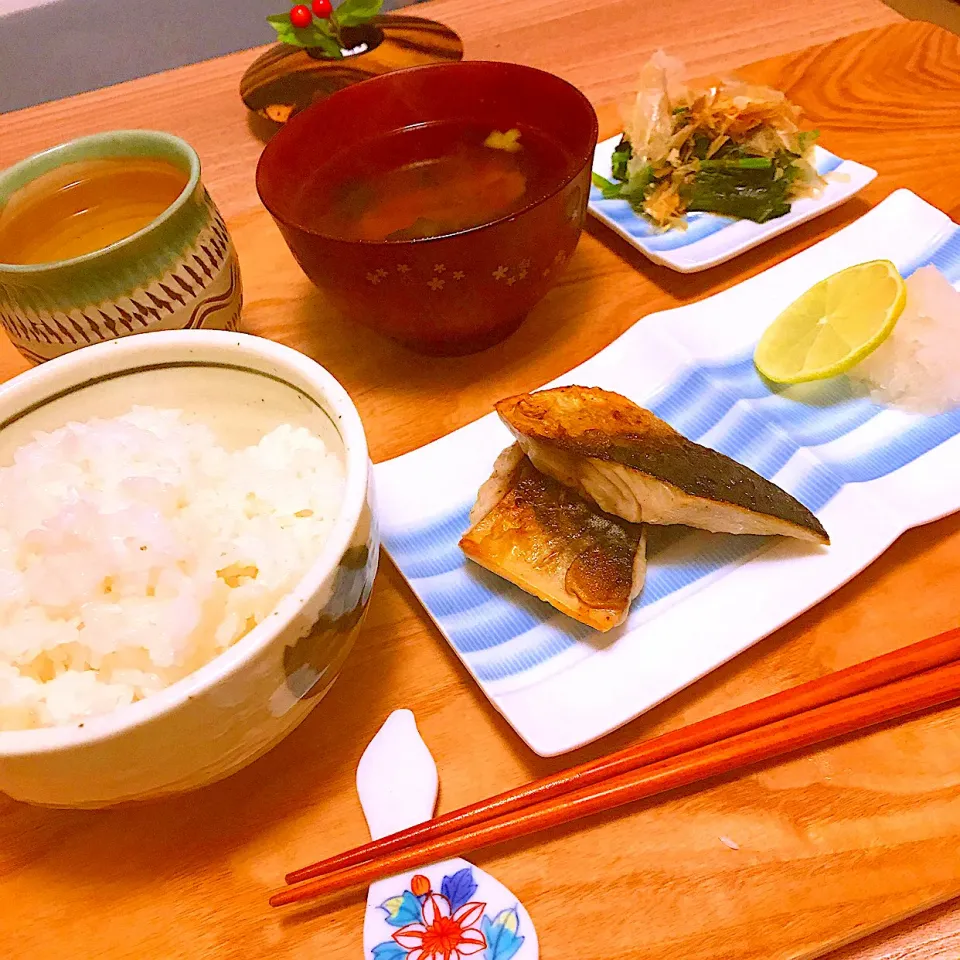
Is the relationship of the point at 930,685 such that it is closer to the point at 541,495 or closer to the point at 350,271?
the point at 541,495

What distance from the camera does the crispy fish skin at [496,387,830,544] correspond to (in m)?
1.01

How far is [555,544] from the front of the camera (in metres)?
1.06

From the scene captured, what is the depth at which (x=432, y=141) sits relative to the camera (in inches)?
60.4

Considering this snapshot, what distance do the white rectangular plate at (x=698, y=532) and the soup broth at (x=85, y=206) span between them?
23.1 inches

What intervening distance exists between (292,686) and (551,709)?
0.99 ft

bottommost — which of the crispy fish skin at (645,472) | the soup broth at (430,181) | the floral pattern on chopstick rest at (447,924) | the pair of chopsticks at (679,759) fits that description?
the floral pattern on chopstick rest at (447,924)

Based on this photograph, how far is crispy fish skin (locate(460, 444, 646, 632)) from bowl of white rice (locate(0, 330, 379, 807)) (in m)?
0.21

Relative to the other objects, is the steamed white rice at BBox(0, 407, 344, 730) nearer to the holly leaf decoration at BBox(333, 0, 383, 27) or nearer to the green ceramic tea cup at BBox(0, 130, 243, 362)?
the green ceramic tea cup at BBox(0, 130, 243, 362)

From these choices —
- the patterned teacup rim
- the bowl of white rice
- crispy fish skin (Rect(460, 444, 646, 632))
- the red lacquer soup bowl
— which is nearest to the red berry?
the red lacquer soup bowl

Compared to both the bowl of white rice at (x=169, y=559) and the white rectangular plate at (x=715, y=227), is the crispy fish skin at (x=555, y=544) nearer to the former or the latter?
the bowl of white rice at (x=169, y=559)

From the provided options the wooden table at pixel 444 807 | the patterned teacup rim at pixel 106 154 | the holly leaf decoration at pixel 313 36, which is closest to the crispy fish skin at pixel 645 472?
the wooden table at pixel 444 807

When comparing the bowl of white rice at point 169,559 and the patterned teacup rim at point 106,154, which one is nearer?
the bowl of white rice at point 169,559

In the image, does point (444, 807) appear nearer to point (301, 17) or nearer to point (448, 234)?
point (448, 234)

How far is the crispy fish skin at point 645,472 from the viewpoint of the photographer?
Answer: 1014 mm
